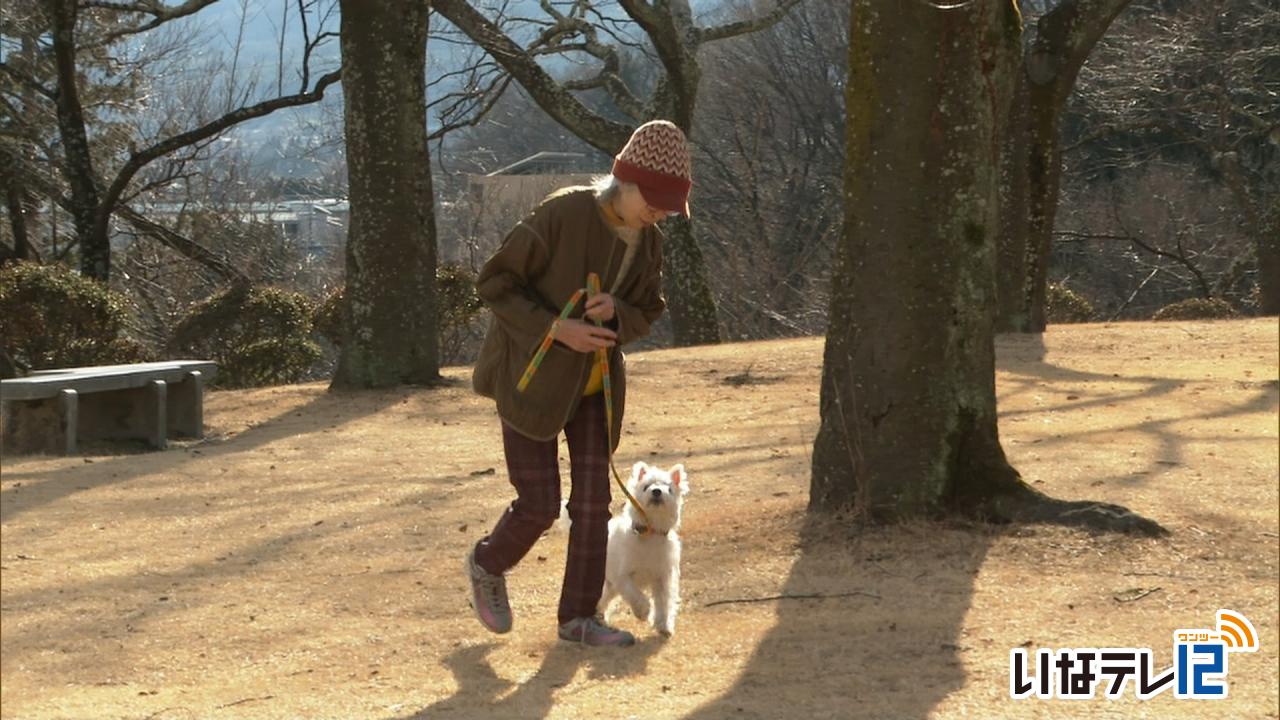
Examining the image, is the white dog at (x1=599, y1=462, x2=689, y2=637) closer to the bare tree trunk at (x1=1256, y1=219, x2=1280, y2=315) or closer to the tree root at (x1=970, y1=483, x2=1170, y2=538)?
the tree root at (x1=970, y1=483, x2=1170, y2=538)

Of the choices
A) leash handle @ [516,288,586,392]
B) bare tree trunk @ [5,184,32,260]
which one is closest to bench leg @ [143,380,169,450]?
leash handle @ [516,288,586,392]

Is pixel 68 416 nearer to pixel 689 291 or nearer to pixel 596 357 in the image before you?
pixel 596 357

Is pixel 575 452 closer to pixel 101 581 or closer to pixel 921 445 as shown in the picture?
pixel 921 445

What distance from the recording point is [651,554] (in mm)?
6129

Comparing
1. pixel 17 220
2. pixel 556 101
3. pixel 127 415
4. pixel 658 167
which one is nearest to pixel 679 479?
pixel 658 167

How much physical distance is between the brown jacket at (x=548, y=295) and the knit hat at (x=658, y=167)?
0.21m

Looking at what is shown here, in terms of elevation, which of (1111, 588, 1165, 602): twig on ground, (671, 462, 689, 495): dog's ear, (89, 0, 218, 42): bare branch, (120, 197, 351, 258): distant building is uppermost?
(89, 0, 218, 42): bare branch

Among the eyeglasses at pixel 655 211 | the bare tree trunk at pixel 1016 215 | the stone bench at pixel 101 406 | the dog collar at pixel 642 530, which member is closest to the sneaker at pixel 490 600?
the dog collar at pixel 642 530

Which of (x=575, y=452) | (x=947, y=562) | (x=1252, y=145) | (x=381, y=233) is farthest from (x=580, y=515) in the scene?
(x=1252, y=145)

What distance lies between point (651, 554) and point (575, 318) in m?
1.21

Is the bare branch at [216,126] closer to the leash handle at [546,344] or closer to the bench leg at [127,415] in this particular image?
the bench leg at [127,415]

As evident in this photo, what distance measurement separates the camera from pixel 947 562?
665 centimetres

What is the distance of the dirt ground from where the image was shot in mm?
5309

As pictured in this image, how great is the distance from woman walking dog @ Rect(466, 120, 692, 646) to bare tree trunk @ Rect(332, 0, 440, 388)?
833cm
